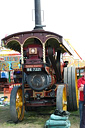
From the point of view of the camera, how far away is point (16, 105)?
5.11m

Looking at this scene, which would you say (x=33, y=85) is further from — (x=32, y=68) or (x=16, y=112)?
(x=16, y=112)

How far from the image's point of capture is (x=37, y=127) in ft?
15.4

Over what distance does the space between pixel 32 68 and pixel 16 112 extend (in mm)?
1153

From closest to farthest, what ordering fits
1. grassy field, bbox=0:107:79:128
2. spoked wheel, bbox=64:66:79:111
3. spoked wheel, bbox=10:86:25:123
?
1. grassy field, bbox=0:107:79:128
2. spoked wheel, bbox=10:86:25:123
3. spoked wheel, bbox=64:66:79:111

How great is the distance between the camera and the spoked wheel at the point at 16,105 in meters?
4.96

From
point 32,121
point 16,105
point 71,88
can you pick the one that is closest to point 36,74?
point 16,105

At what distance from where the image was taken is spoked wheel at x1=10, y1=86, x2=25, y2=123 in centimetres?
496

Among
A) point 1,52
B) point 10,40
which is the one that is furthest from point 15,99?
point 1,52

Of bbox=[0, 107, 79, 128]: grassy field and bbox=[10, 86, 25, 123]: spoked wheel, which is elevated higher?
bbox=[10, 86, 25, 123]: spoked wheel

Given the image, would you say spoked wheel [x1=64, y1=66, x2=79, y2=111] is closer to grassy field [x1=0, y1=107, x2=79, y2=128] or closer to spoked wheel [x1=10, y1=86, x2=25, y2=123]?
grassy field [x1=0, y1=107, x2=79, y2=128]

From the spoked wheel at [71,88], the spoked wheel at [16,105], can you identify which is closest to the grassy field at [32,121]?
the spoked wheel at [16,105]

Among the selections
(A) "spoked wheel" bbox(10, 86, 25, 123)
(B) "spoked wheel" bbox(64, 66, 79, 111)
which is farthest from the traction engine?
(B) "spoked wheel" bbox(64, 66, 79, 111)

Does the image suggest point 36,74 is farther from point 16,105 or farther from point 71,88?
point 71,88

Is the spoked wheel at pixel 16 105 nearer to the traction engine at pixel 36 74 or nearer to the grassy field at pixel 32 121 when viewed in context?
the traction engine at pixel 36 74
